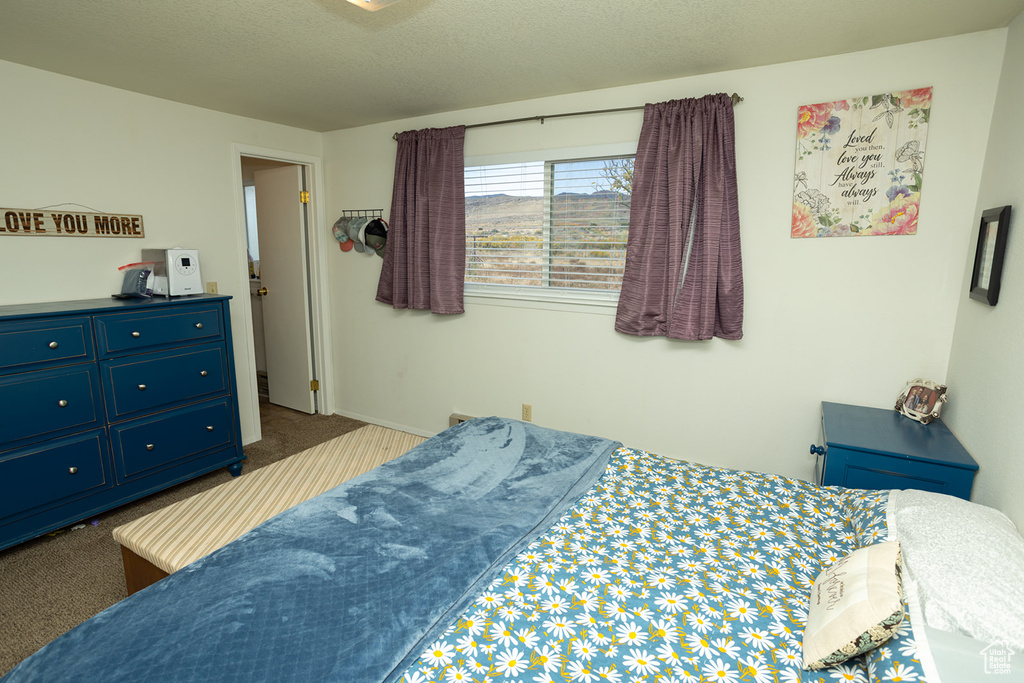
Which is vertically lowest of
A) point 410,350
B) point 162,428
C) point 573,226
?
point 162,428

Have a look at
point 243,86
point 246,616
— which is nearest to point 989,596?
point 246,616

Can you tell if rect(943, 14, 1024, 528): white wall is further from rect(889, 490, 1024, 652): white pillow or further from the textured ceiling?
the textured ceiling

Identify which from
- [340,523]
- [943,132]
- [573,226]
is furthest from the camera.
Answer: [573,226]

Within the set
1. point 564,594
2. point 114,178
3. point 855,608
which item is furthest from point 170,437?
point 855,608

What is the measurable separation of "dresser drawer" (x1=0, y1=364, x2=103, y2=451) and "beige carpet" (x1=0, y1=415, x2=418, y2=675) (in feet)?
1.85

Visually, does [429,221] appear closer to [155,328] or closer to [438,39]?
[438,39]

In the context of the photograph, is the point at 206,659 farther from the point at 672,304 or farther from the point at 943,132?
the point at 943,132

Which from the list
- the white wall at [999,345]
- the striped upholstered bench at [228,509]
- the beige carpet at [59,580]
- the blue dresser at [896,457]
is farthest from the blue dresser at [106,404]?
the white wall at [999,345]

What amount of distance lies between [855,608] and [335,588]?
3.93 feet

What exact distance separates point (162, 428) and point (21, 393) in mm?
687

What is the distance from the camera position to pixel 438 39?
236cm

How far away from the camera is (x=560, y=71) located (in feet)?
9.07

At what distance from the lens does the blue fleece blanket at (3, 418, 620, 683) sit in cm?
109

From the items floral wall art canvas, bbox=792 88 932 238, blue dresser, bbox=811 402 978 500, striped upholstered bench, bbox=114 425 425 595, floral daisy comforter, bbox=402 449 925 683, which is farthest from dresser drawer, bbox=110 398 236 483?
floral wall art canvas, bbox=792 88 932 238
